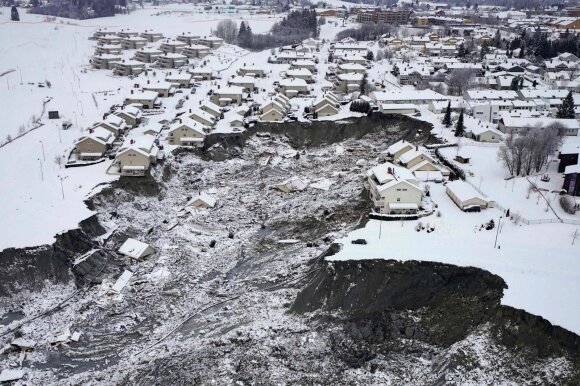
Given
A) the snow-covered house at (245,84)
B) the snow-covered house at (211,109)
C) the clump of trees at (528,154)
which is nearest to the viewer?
the clump of trees at (528,154)

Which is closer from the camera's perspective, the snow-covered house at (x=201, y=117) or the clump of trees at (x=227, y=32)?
the snow-covered house at (x=201, y=117)

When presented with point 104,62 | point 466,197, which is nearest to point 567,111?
point 466,197

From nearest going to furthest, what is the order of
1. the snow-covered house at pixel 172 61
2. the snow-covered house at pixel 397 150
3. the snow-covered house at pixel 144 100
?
the snow-covered house at pixel 397 150 < the snow-covered house at pixel 144 100 < the snow-covered house at pixel 172 61

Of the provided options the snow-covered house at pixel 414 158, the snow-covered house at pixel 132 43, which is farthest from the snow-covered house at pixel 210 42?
the snow-covered house at pixel 414 158

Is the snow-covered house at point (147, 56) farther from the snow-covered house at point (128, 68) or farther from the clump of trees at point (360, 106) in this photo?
the clump of trees at point (360, 106)

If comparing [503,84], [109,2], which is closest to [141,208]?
[503,84]

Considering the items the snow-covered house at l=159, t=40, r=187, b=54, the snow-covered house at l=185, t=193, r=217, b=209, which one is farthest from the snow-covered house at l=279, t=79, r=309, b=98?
the snow-covered house at l=159, t=40, r=187, b=54
